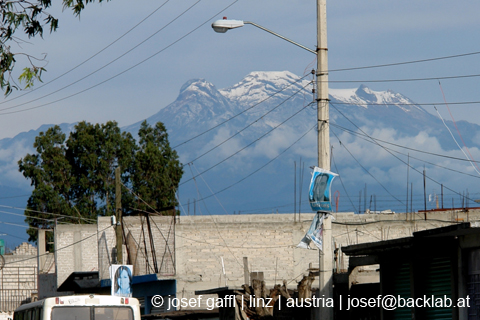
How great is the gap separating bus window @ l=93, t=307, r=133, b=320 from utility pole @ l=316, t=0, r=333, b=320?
5977 mm

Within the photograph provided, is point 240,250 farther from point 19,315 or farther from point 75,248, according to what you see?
point 75,248

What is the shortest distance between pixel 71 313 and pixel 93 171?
5153 centimetres

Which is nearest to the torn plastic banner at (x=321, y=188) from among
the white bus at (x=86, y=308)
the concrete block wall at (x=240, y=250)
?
the white bus at (x=86, y=308)

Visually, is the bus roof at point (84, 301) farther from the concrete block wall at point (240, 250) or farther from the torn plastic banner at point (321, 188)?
the concrete block wall at point (240, 250)

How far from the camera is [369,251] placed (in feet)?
57.9

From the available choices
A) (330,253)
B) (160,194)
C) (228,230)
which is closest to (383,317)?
(330,253)

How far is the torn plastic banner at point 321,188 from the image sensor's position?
15.3 m

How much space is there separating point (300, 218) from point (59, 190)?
1487 inches

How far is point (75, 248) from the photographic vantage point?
4528cm

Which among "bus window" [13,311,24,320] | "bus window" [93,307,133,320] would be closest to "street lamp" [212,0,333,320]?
"bus window" [93,307,133,320]

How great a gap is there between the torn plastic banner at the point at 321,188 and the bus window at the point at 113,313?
6.30m

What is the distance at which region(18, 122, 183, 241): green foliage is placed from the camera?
6644 cm

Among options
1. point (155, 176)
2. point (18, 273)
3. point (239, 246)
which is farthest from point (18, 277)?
point (239, 246)

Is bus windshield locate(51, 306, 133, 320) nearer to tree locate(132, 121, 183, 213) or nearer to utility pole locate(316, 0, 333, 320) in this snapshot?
utility pole locate(316, 0, 333, 320)
